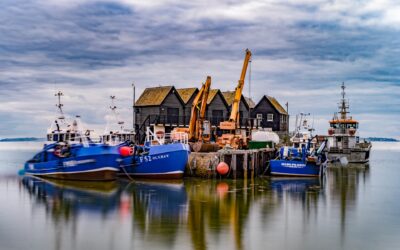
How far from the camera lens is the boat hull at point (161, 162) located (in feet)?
105

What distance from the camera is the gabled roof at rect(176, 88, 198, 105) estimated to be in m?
52.9

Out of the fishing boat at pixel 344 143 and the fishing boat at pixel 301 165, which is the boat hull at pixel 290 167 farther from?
the fishing boat at pixel 344 143

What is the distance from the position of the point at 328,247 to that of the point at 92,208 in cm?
1012

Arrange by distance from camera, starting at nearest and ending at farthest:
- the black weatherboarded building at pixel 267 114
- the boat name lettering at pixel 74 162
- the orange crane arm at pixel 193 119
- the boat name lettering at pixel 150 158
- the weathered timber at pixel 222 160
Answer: the boat name lettering at pixel 74 162 < the boat name lettering at pixel 150 158 < the weathered timber at pixel 222 160 < the orange crane arm at pixel 193 119 < the black weatherboarded building at pixel 267 114

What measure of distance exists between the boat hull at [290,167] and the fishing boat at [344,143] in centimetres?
1797

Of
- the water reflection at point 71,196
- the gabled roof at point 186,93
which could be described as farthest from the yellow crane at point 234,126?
the water reflection at point 71,196

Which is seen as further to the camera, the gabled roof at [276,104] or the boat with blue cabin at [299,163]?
the gabled roof at [276,104]

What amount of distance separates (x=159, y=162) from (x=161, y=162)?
115 millimetres

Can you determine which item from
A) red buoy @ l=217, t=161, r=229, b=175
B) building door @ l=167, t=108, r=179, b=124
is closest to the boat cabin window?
building door @ l=167, t=108, r=179, b=124

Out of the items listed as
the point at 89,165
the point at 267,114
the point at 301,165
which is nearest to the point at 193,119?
the point at 301,165

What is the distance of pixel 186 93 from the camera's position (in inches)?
2116

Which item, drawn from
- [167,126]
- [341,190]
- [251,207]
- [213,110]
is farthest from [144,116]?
[251,207]

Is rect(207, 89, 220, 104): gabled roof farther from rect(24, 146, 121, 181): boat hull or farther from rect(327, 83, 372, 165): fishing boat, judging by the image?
rect(24, 146, 121, 181): boat hull

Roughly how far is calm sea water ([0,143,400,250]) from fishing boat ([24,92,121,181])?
0.71 meters
